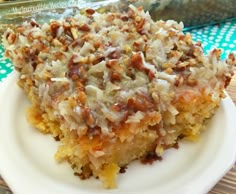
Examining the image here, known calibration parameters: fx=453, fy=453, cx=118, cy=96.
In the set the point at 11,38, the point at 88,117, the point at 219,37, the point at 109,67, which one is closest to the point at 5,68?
the point at 11,38

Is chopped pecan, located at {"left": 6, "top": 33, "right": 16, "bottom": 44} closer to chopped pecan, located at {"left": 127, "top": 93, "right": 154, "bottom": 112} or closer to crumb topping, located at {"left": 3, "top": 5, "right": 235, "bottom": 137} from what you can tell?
crumb topping, located at {"left": 3, "top": 5, "right": 235, "bottom": 137}

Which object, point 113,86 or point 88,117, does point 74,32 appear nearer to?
point 113,86

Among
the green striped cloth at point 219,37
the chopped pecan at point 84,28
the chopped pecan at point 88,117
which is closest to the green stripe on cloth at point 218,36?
the green striped cloth at point 219,37

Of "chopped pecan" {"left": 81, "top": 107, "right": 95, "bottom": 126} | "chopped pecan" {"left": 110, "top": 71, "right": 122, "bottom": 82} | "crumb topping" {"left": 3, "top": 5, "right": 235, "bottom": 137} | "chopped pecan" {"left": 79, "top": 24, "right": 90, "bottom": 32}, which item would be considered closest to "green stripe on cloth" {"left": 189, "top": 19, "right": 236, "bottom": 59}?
"crumb topping" {"left": 3, "top": 5, "right": 235, "bottom": 137}

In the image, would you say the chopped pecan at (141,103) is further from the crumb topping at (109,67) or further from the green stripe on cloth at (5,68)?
the green stripe on cloth at (5,68)

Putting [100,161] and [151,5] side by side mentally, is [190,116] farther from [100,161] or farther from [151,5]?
[151,5]

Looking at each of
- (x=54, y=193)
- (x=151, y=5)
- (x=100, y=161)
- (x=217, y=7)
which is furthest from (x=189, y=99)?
(x=217, y=7)
